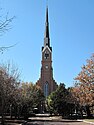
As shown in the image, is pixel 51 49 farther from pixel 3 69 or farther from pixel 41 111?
pixel 3 69

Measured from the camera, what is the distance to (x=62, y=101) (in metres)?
69.3

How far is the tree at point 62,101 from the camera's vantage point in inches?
2707

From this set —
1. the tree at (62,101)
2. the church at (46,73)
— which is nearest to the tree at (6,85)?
the tree at (62,101)

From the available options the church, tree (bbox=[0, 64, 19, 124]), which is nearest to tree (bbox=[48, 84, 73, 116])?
tree (bbox=[0, 64, 19, 124])

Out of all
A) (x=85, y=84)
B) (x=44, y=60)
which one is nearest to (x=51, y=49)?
(x=44, y=60)

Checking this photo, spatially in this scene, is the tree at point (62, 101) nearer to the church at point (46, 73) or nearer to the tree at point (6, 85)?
the tree at point (6, 85)

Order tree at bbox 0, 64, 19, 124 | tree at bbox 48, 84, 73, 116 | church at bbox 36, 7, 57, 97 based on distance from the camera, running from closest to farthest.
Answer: tree at bbox 0, 64, 19, 124 < tree at bbox 48, 84, 73, 116 < church at bbox 36, 7, 57, 97

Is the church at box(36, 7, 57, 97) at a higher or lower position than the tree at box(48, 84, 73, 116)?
higher

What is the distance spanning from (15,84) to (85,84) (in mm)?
Result: 11980

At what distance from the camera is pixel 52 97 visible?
7200cm

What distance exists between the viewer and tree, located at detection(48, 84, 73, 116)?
226ft

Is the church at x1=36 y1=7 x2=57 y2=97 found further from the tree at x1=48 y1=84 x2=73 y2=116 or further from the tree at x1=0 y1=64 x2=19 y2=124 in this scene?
the tree at x1=0 y1=64 x2=19 y2=124

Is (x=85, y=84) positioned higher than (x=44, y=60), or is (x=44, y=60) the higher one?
(x=44, y=60)

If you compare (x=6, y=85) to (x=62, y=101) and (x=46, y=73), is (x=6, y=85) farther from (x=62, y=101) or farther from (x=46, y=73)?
(x=46, y=73)
